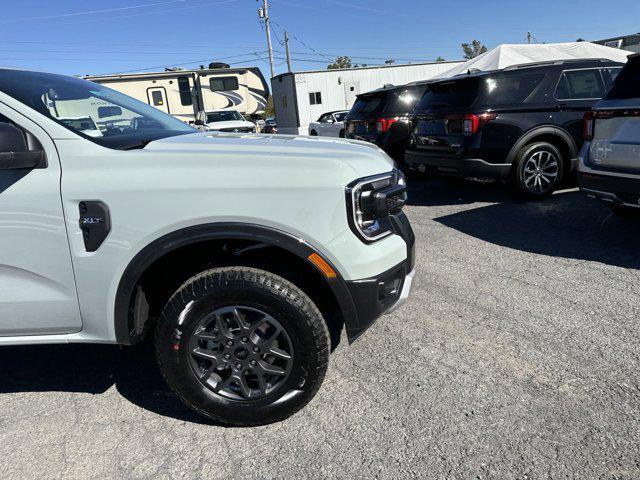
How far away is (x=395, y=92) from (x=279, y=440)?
7.93m

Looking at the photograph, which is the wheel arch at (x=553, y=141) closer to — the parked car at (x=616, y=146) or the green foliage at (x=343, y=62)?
the parked car at (x=616, y=146)

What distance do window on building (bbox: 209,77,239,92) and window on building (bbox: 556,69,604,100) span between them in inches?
585

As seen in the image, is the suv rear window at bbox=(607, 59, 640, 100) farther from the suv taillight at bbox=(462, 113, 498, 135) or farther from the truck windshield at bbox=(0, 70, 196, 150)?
the truck windshield at bbox=(0, 70, 196, 150)

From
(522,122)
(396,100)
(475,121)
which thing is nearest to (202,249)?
(475,121)

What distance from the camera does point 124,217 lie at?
216 centimetres

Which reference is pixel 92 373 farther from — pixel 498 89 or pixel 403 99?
pixel 403 99

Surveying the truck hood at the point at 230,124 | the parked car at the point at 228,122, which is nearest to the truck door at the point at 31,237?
the parked car at the point at 228,122

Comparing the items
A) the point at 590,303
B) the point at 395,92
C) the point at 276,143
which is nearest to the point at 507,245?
the point at 590,303

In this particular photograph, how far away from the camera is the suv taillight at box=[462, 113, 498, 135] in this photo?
6254 millimetres

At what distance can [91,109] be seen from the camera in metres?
2.96

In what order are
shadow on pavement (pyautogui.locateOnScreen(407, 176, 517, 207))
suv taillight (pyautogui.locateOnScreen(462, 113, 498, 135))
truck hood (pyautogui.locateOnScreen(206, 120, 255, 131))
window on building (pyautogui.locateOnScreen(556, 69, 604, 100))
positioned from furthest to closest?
truck hood (pyautogui.locateOnScreen(206, 120, 255, 131)) → shadow on pavement (pyautogui.locateOnScreen(407, 176, 517, 207)) → window on building (pyautogui.locateOnScreen(556, 69, 604, 100)) → suv taillight (pyautogui.locateOnScreen(462, 113, 498, 135))

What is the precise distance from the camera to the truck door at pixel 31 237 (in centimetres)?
216

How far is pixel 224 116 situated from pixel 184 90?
2940 millimetres

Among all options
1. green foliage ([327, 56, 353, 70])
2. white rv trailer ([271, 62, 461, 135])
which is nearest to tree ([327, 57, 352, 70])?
green foliage ([327, 56, 353, 70])
